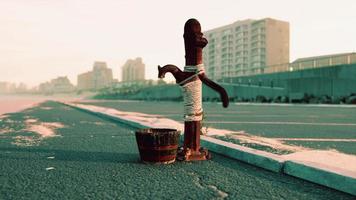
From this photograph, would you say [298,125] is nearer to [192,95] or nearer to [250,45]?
[192,95]

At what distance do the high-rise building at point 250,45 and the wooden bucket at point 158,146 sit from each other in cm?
10209

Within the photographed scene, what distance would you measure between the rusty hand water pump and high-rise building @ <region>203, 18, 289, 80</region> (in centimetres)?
10164

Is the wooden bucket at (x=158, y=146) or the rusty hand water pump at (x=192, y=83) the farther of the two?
the rusty hand water pump at (x=192, y=83)

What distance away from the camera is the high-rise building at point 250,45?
114812 mm

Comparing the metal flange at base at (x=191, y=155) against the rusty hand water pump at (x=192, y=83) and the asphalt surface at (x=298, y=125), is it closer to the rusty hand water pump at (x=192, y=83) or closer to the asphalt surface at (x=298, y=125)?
the rusty hand water pump at (x=192, y=83)

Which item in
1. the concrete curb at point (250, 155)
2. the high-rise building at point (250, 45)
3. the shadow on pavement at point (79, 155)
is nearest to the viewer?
the concrete curb at point (250, 155)

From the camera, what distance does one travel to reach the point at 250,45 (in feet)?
395

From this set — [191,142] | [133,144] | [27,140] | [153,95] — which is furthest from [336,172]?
[153,95]

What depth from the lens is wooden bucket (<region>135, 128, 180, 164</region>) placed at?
13.3ft

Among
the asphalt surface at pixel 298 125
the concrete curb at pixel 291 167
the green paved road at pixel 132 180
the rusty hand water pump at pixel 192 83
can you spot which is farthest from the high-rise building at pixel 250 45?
the green paved road at pixel 132 180

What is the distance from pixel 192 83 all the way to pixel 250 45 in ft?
396

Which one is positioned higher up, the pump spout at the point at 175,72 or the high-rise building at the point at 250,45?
the high-rise building at the point at 250,45

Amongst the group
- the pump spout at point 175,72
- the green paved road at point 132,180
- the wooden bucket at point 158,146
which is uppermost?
the pump spout at point 175,72

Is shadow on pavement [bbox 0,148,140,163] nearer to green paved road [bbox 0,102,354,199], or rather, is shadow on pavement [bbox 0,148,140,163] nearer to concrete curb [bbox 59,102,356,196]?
green paved road [bbox 0,102,354,199]
